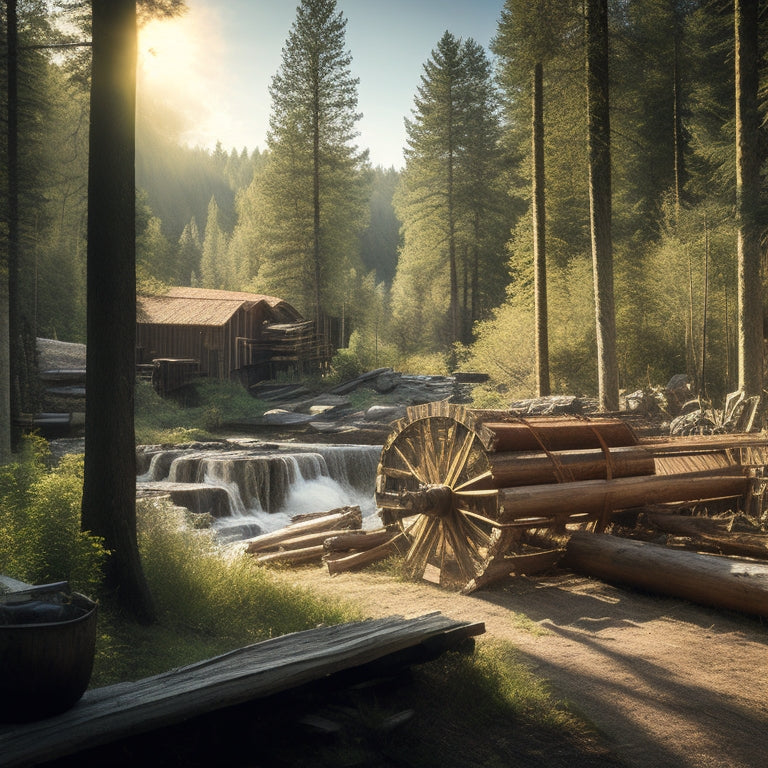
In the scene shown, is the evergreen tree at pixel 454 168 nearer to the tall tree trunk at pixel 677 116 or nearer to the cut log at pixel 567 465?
the tall tree trunk at pixel 677 116

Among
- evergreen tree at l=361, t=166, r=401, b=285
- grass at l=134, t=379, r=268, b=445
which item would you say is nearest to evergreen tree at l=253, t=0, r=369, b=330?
grass at l=134, t=379, r=268, b=445

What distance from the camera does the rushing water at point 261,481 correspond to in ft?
48.9

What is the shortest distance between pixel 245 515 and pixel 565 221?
1993 centimetres

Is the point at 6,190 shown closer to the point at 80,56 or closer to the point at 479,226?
the point at 80,56

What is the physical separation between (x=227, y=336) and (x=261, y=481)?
20383 millimetres

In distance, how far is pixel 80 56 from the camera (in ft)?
28.5

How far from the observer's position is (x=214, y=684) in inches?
133

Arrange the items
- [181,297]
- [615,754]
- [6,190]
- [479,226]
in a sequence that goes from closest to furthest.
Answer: [615,754], [6,190], [181,297], [479,226]

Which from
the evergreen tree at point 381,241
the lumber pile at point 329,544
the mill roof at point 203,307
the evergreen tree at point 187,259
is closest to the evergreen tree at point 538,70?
the lumber pile at point 329,544

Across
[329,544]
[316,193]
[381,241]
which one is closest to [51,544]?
[329,544]

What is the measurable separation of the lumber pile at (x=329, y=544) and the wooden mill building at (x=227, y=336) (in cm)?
2418

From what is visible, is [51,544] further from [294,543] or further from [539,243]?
[539,243]

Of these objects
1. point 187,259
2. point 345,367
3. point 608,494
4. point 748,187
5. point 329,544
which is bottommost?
point 329,544

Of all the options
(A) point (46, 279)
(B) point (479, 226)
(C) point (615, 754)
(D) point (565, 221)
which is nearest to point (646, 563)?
(C) point (615, 754)
